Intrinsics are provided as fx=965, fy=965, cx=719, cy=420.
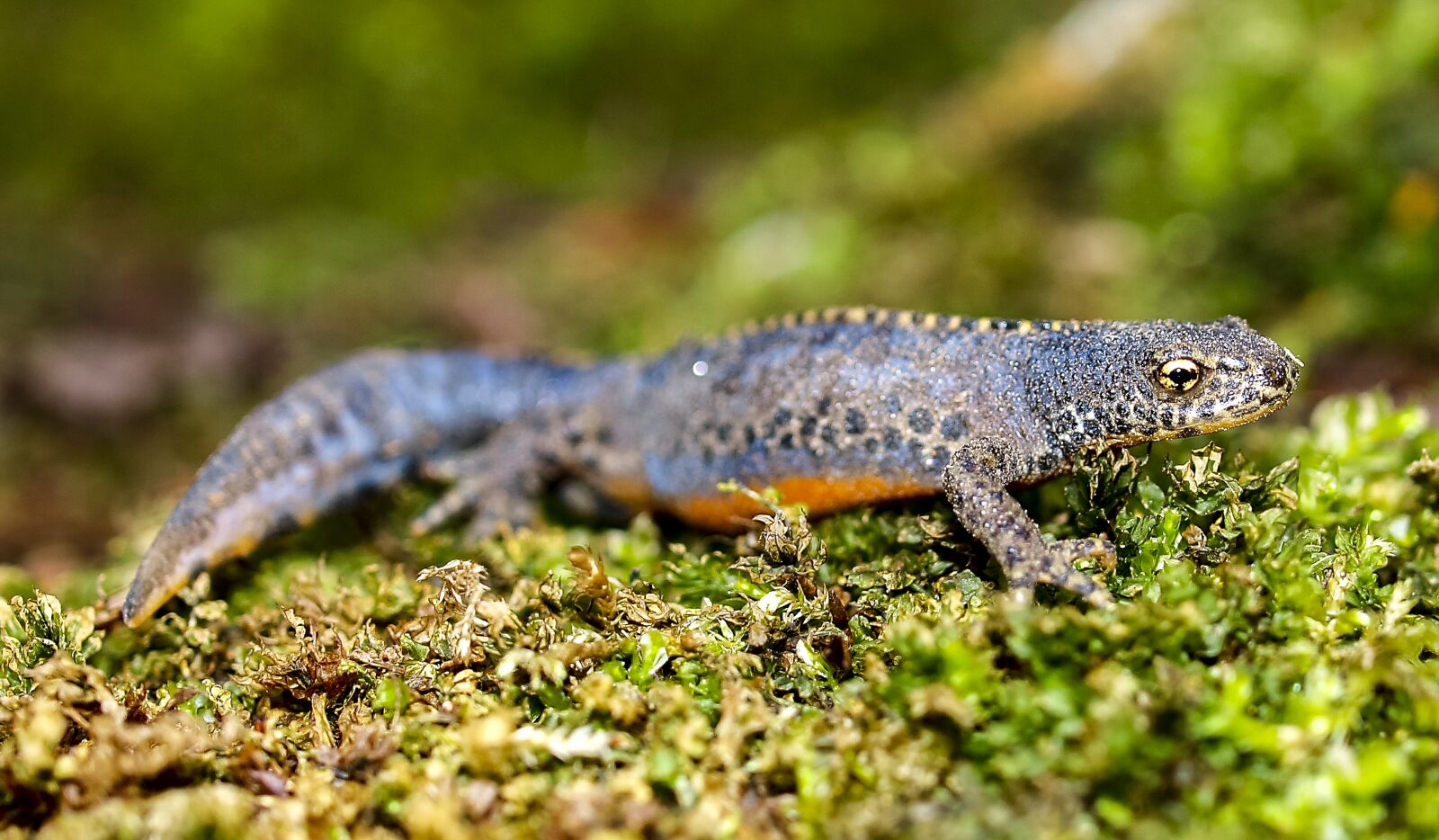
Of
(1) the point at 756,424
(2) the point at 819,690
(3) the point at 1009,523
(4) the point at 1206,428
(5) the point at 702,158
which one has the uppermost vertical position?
(5) the point at 702,158

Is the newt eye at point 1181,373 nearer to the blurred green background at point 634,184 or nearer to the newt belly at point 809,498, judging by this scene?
the newt belly at point 809,498

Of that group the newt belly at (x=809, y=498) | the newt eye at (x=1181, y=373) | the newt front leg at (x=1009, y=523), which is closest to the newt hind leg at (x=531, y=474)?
the newt belly at (x=809, y=498)

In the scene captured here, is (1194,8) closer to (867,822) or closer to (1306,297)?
(1306,297)

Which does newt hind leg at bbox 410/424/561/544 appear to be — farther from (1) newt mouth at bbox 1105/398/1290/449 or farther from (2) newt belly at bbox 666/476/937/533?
(1) newt mouth at bbox 1105/398/1290/449

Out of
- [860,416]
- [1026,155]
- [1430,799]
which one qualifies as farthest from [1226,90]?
[1430,799]

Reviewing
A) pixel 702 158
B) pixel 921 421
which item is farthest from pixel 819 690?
pixel 702 158

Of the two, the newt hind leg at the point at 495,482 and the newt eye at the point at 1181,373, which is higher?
the newt hind leg at the point at 495,482

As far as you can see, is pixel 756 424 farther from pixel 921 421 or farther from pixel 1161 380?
pixel 1161 380
